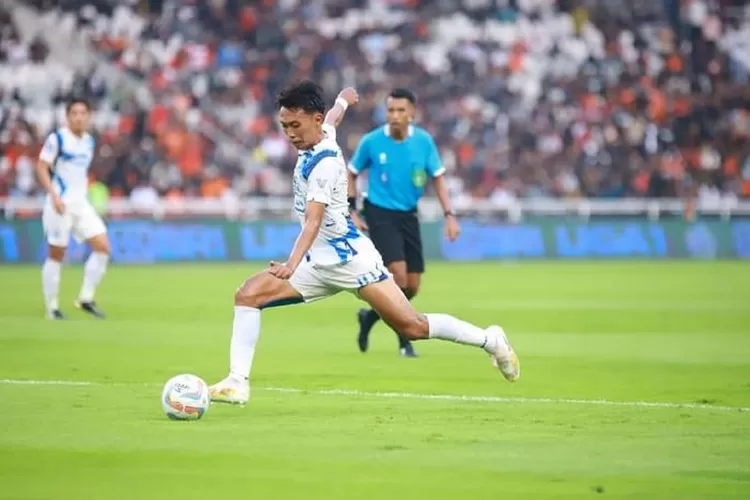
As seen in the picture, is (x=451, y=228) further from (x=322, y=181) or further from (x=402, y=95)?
(x=322, y=181)

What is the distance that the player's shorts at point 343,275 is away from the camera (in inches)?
422

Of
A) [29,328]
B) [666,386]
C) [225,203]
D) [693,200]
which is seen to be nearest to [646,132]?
[693,200]

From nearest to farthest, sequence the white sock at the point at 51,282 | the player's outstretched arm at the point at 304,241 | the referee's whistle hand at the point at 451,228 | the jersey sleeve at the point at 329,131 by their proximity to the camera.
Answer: the player's outstretched arm at the point at 304,241
the jersey sleeve at the point at 329,131
the referee's whistle hand at the point at 451,228
the white sock at the point at 51,282

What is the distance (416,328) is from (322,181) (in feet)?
4.46

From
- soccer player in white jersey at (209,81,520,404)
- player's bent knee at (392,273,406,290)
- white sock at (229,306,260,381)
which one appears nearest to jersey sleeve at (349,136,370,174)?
player's bent knee at (392,273,406,290)

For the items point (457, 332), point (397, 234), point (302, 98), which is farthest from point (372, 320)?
point (302, 98)

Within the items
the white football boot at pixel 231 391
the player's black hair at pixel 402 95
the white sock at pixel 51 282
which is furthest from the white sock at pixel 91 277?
the white football boot at pixel 231 391

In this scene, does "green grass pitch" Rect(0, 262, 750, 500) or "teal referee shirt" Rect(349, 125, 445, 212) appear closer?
"green grass pitch" Rect(0, 262, 750, 500)

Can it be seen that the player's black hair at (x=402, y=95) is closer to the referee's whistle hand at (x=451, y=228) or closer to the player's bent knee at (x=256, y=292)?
the referee's whistle hand at (x=451, y=228)

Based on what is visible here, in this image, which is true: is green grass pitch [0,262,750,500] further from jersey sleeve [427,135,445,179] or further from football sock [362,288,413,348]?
jersey sleeve [427,135,445,179]

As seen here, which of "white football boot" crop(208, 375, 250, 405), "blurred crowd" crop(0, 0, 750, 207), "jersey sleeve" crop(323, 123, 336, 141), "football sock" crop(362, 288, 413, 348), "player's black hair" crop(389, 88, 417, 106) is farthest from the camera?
"blurred crowd" crop(0, 0, 750, 207)

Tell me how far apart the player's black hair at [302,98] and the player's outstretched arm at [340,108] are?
3.52ft

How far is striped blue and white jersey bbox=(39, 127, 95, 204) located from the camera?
64.6ft

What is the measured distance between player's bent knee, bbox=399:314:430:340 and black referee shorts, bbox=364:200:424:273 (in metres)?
4.32
